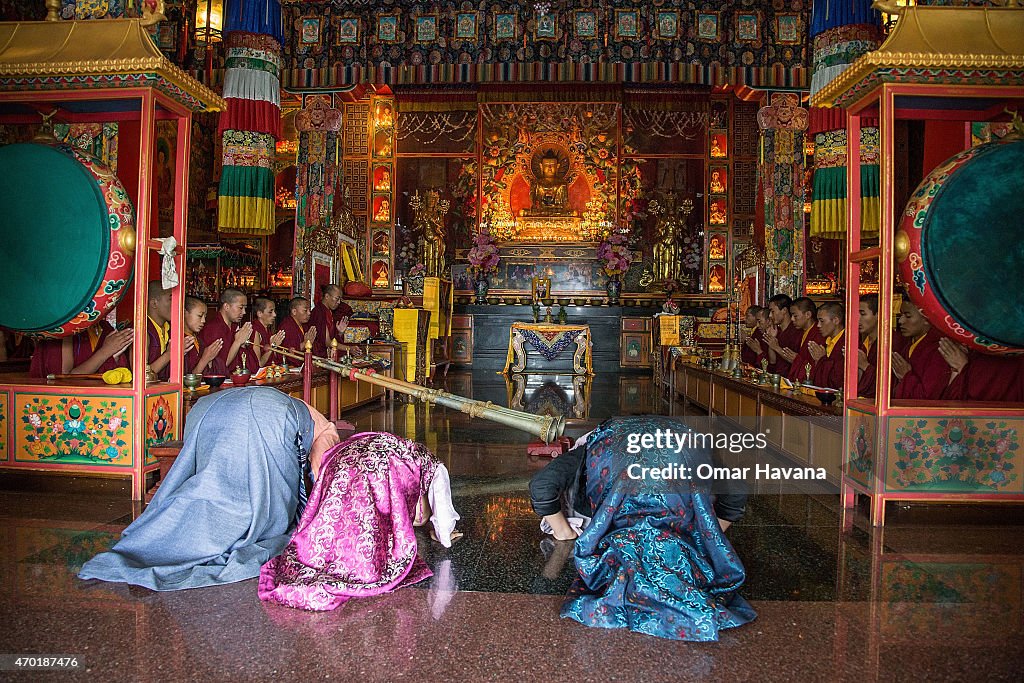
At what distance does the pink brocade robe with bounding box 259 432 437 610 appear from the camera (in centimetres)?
222

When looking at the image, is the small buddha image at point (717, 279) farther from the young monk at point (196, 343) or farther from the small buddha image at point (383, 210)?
the young monk at point (196, 343)

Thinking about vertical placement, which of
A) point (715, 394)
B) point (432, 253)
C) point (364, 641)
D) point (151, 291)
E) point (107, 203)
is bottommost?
point (364, 641)

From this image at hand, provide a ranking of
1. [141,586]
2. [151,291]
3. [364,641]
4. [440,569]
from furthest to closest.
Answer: [151,291], [440,569], [141,586], [364,641]

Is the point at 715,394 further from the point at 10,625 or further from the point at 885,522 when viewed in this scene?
the point at 10,625

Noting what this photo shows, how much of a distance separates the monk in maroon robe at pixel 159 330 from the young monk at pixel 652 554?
2.78 meters

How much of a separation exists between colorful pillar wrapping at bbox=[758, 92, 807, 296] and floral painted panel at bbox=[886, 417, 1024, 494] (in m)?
4.89

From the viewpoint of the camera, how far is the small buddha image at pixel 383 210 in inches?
463

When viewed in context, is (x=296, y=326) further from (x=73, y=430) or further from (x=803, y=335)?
(x=803, y=335)

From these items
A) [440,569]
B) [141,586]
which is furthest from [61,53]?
[440,569]

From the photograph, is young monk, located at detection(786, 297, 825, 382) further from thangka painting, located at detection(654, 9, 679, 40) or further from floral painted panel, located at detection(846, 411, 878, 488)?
thangka painting, located at detection(654, 9, 679, 40)

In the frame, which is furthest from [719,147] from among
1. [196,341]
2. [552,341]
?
[196,341]

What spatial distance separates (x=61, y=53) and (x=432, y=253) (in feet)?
25.0

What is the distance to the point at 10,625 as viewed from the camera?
2.00m

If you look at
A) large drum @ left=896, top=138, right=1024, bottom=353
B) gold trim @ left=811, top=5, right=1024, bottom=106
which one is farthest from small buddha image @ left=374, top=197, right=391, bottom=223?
large drum @ left=896, top=138, right=1024, bottom=353
